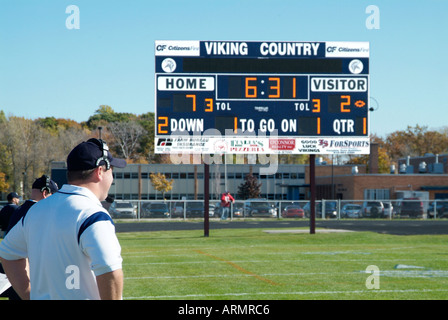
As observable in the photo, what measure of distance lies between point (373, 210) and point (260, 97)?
23532 mm

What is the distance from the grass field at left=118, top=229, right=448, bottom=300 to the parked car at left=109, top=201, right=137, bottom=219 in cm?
1701

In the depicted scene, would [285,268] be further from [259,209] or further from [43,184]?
[259,209]

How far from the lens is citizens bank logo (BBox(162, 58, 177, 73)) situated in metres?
25.9

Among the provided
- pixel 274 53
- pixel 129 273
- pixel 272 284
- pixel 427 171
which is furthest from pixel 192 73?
pixel 427 171

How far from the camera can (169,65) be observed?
26.0m

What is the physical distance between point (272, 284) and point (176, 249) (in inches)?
356

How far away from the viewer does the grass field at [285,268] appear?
11.4 m

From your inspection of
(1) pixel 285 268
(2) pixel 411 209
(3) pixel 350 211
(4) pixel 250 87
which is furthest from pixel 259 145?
(2) pixel 411 209

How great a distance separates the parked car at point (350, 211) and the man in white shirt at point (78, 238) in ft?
143

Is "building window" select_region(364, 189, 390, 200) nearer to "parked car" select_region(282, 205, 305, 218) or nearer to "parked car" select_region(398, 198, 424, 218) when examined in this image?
"parked car" select_region(398, 198, 424, 218)

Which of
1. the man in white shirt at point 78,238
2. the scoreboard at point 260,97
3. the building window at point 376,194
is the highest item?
the scoreboard at point 260,97

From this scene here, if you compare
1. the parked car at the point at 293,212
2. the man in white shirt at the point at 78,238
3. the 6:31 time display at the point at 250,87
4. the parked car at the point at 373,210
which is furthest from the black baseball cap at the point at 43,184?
the parked car at the point at 373,210

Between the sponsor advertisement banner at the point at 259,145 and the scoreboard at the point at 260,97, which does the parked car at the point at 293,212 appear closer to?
the sponsor advertisement banner at the point at 259,145
